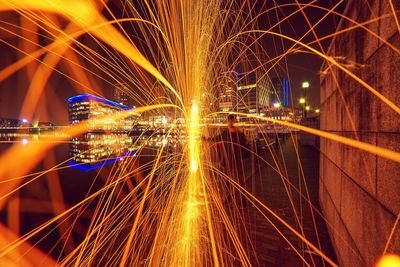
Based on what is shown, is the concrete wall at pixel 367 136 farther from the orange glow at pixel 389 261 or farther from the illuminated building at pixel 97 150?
the illuminated building at pixel 97 150

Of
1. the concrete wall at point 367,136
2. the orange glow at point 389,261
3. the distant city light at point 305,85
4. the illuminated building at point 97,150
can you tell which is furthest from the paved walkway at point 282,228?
the distant city light at point 305,85

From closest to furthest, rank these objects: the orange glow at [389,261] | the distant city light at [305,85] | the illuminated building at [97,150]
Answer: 1. the orange glow at [389,261]
2. the distant city light at [305,85]
3. the illuminated building at [97,150]

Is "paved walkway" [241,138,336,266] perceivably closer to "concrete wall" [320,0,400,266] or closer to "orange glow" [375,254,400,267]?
"concrete wall" [320,0,400,266]

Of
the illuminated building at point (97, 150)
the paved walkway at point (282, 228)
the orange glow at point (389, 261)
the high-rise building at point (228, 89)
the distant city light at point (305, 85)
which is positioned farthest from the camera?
the illuminated building at point (97, 150)

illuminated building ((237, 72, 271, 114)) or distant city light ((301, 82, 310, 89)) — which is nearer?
illuminated building ((237, 72, 271, 114))

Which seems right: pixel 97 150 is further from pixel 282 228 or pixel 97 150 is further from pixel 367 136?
pixel 367 136

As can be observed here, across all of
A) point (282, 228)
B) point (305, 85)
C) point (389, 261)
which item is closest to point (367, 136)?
point (389, 261)

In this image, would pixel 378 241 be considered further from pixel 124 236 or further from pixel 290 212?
pixel 124 236

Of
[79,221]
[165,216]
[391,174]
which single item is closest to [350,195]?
[391,174]

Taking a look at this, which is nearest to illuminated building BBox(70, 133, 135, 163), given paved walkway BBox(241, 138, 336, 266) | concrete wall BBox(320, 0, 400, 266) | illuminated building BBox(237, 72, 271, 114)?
illuminated building BBox(237, 72, 271, 114)
